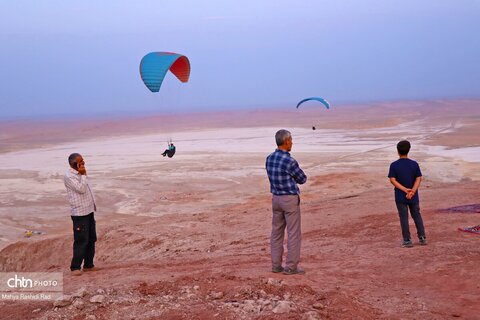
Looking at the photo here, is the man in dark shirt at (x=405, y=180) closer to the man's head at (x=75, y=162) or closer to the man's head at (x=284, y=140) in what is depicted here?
the man's head at (x=284, y=140)

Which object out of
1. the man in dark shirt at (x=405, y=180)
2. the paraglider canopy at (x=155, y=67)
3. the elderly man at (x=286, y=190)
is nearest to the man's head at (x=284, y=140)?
the elderly man at (x=286, y=190)

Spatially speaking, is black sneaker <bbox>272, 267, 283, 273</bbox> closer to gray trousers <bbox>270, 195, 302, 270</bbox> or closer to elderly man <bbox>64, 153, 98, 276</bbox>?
gray trousers <bbox>270, 195, 302, 270</bbox>

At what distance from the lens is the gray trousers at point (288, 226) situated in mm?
6414

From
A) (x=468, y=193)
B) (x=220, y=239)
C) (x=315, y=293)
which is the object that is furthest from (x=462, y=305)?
(x=468, y=193)

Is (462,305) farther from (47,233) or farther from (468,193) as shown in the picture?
(47,233)

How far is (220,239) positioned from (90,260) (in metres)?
3.84

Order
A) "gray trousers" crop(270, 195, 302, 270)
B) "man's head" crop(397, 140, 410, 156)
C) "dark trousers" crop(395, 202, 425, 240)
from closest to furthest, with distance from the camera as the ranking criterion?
"gray trousers" crop(270, 195, 302, 270)
"man's head" crop(397, 140, 410, 156)
"dark trousers" crop(395, 202, 425, 240)

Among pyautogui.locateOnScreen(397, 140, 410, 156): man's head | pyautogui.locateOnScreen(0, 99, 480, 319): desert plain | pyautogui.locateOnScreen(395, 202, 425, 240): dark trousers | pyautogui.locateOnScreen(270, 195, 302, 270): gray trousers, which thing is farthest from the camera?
pyautogui.locateOnScreen(395, 202, 425, 240): dark trousers

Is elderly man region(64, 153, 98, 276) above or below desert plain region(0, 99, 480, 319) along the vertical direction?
above

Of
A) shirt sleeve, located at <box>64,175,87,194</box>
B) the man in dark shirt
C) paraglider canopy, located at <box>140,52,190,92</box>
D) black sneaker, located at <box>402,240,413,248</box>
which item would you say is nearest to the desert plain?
black sneaker, located at <box>402,240,413,248</box>
